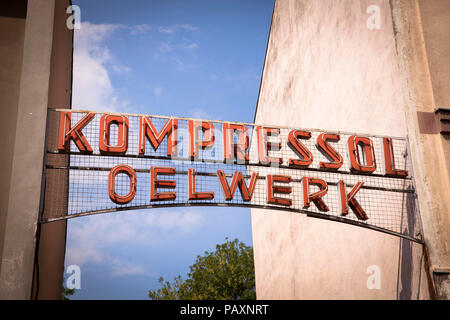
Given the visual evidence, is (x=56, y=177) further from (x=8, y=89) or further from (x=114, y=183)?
(x=114, y=183)

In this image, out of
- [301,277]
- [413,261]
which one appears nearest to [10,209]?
[413,261]

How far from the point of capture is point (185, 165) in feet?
31.7

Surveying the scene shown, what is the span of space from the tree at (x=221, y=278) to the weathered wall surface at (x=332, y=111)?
12262 mm

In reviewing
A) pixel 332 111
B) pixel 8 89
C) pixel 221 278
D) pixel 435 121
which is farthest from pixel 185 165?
pixel 221 278

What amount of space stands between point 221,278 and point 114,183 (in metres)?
27.8

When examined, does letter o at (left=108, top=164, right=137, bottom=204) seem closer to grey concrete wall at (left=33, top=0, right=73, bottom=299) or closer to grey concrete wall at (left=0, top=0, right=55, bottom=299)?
grey concrete wall at (left=33, top=0, right=73, bottom=299)

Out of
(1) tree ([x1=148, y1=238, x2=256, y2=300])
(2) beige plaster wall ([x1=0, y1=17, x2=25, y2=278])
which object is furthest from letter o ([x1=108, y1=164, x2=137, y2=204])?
(1) tree ([x1=148, y1=238, x2=256, y2=300])

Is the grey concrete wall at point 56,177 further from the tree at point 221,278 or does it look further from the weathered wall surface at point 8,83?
the tree at point 221,278

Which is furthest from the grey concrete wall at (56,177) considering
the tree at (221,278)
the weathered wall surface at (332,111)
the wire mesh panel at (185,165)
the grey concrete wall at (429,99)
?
the tree at (221,278)

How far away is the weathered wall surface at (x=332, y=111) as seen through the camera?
37.6 feet

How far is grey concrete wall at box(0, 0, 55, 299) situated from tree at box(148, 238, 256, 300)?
27273 millimetres

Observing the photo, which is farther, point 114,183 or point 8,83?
point 8,83

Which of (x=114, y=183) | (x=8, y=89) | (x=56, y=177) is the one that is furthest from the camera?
(x=56, y=177)
